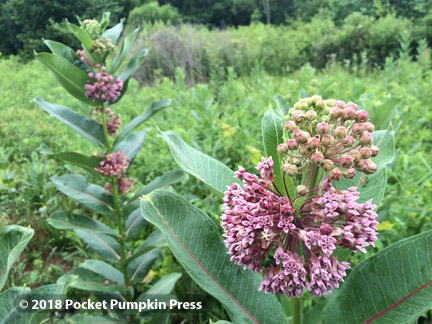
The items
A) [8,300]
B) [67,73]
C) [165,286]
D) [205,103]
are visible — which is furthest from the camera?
[205,103]

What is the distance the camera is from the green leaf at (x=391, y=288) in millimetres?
646

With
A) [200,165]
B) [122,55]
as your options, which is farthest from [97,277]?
[200,165]

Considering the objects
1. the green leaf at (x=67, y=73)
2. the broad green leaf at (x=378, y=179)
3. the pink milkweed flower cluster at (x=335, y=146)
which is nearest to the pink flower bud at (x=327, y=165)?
the pink milkweed flower cluster at (x=335, y=146)

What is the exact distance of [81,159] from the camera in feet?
5.64

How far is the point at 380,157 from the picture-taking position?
2.85ft

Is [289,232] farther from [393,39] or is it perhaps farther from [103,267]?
[393,39]

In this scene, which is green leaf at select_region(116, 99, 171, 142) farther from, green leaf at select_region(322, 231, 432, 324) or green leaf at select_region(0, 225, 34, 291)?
green leaf at select_region(322, 231, 432, 324)

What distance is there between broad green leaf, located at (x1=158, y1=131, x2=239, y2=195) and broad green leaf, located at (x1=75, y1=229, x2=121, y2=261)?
125cm

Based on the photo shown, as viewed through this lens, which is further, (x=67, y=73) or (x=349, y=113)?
(x=67, y=73)

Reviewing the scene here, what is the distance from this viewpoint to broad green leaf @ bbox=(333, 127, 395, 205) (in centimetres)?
81

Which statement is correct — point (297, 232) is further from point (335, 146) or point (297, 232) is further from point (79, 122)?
point (79, 122)

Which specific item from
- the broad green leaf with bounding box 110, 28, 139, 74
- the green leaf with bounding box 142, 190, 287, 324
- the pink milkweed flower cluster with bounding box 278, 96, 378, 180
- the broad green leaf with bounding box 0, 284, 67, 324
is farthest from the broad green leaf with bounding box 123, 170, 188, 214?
the pink milkweed flower cluster with bounding box 278, 96, 378, 180

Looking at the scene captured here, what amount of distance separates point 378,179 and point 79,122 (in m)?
1.55

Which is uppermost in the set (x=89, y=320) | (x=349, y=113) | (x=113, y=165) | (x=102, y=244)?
(x=349, y=113)
